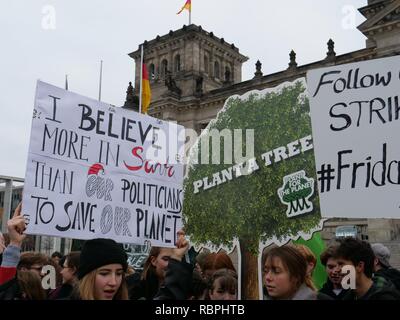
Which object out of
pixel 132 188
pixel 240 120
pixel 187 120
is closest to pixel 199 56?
pixel 187 120

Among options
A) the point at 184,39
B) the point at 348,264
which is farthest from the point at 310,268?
the point at 184,39

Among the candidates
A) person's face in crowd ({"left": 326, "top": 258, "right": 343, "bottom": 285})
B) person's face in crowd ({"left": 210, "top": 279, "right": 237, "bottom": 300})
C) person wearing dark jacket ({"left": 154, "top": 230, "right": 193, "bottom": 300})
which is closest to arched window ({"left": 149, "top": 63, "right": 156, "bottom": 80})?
person's face in crowd ({"left": 326, "top": 258, "right": 343, "bottom": 285})

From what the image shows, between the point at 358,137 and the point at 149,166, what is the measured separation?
2.32 m

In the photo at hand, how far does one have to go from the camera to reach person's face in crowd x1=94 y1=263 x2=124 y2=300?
153 inches

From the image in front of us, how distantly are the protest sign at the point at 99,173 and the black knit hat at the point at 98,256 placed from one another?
2.71 ft

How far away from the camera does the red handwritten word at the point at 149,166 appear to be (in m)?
5.73

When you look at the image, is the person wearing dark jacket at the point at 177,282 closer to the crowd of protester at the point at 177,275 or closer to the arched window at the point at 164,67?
the crowd of protester at the point at 177,275

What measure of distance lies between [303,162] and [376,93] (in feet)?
11.4

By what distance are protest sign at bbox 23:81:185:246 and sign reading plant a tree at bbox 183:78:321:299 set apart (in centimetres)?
219

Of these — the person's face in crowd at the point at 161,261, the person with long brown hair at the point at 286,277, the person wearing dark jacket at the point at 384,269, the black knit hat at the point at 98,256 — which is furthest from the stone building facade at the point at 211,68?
the black knit hat at the point at 98,256

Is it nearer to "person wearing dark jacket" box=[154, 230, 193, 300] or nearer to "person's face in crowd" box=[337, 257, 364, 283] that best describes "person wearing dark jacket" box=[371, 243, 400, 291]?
"person's face in crowd" box=[337, 257, 364, 283]

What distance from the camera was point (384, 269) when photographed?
5012 mm

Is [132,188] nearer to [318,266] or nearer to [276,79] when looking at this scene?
[318,266]

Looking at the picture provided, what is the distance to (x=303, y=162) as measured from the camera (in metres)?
8.41
